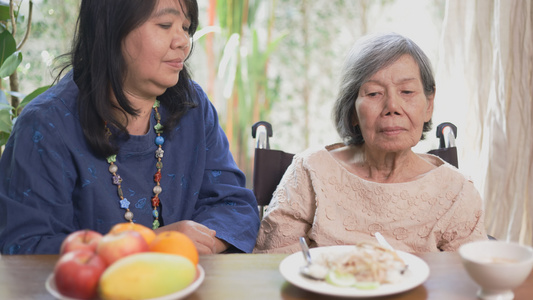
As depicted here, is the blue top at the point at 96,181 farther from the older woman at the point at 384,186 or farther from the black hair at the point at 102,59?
the older woman at the point at 384,186

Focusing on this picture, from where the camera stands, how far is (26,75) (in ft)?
13.3

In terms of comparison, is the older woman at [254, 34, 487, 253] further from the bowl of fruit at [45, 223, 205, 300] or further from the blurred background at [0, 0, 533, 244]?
the bowl of fruit at [45, 223, 205, 300]

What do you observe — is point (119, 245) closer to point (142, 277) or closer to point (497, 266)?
point (142, 277)

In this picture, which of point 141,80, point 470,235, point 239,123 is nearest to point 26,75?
point 239,123

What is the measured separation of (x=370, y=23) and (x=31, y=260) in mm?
3546

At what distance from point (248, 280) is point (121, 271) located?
0.30 meters

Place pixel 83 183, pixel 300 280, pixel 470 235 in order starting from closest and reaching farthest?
pixel 300 280, pixel 83 183, pixel 470 235

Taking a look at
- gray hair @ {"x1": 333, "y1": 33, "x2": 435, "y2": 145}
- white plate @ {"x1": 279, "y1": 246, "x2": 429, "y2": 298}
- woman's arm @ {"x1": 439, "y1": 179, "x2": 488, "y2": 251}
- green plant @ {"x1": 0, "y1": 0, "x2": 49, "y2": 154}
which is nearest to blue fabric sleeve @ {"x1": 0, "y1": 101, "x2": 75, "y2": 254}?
white plate @ {"x1": 279, "y1": 246, "x2": 429, "y2": 298}

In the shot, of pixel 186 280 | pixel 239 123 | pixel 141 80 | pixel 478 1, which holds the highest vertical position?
pixel 478 1

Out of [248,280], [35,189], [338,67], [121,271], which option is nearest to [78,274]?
[121,271]

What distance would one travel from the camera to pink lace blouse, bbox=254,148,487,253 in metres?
1.64

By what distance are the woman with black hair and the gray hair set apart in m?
0.43

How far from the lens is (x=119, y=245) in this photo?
90 cm

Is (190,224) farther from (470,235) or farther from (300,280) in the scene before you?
(470,235)
